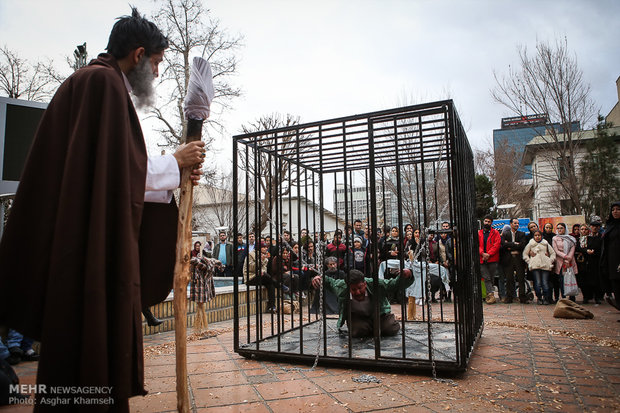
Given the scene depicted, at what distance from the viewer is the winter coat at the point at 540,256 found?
27.2 ft

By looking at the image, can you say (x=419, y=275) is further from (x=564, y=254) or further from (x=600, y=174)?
(x=600, y=174)

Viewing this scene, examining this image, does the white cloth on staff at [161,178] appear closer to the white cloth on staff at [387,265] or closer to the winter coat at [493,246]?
the white cloth on staff at [387,265]

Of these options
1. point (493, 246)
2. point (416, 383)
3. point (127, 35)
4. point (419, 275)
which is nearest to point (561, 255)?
point (493, 246)

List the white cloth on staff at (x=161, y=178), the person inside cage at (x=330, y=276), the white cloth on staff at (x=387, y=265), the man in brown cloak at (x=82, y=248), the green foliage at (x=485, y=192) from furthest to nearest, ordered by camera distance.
Result: the green foliage at (x=485, y=192) → the white cloth on staff at (x=387, y=265) → the person inside cage at (x=330, y=276) → the white cloth on staff at (x=161, y=178) → the man in brown cloak at (x=82, y=248)

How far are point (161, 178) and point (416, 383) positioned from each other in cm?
278

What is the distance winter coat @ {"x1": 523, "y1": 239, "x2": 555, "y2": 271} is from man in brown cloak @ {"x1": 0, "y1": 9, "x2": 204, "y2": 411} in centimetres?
883

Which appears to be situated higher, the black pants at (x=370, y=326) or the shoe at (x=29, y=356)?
the black pants at (x=370, y=326)

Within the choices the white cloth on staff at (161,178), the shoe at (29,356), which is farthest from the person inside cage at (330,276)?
the white cloth on staff at (161,178)

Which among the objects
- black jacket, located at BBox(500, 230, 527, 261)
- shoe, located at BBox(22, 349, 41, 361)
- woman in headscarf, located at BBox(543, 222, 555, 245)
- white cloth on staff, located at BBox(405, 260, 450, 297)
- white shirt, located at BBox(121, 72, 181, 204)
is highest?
white shirt, located at BBox(121, 72, 181, 204)

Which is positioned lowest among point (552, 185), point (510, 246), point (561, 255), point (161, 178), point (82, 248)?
point (561, 255)

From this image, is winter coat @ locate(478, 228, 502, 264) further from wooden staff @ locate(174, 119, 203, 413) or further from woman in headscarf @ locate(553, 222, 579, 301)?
wooden staff @ locate(174, 119, 203, 413)

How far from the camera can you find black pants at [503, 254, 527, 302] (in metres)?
8.67

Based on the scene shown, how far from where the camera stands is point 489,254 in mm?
8742

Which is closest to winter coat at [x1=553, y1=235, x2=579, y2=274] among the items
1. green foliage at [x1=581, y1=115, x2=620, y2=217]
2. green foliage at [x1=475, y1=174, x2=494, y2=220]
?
green foliage at [x1=581, y1=115, x2=620, y2=217]
